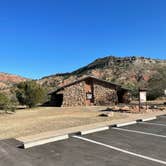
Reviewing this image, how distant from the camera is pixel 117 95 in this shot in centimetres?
3819

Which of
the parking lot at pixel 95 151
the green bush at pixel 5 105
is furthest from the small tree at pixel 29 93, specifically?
the parking lot at pixel 95 151

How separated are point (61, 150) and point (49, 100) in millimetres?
30798

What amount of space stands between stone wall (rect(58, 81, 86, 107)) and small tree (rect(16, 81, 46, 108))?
12.2 feet

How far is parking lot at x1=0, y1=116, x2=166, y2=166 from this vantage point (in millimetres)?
7547

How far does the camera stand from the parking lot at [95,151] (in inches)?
297

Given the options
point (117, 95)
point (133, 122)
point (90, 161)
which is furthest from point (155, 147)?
point (117, 95)

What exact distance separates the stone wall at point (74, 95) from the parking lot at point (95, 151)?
23.2 metres

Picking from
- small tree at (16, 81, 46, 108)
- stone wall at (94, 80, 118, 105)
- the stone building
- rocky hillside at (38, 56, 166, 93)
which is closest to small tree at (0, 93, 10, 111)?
small tree at (16, 81, 46, 108)

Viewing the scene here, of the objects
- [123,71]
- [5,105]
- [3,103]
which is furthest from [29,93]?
[123,71]

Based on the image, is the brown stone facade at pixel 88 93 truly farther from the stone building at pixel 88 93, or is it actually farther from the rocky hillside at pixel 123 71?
the rocky hillside at pixel 123 71

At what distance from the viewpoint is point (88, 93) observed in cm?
3566

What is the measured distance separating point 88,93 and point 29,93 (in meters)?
8.37

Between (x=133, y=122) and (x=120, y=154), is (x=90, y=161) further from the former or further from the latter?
(x=133, y=122)

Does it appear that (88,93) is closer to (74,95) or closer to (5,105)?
(74,95)
